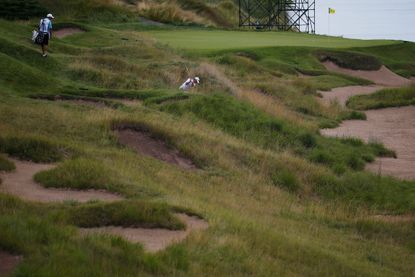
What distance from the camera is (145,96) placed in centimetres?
2019

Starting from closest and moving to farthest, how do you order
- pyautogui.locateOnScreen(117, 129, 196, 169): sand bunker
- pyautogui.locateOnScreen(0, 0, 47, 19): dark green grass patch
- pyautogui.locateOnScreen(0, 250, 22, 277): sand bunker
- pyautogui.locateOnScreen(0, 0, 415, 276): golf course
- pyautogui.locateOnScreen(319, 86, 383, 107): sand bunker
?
1. pyautogui.locateOnScreen(0, 250, 22, 277): sand bunker
2. pyautogui.locateOnScreen(0, 0, 415, 276): golf course
3. pyautogui.locateOnScreen(117, 129, 196, 169): sand bunker
4. pyautogui.locateOnScreen(319, 86, 383, 107): sand bunker
5. pyautogui.locateOnScreen(0, 0, 47, 19): dark green grass patch

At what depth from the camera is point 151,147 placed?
15.7 metres

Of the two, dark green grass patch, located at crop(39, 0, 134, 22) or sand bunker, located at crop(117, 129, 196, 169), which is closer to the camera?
sand bunker, located at crop(117, 129, 196, 169)

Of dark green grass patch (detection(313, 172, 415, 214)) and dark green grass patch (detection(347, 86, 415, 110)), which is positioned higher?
dark green grass patch (detection(347, 86, 415, 110))

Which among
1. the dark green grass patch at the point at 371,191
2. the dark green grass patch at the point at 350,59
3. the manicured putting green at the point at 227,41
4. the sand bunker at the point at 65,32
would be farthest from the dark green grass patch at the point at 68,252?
the dark green grass patch at the point at 350,59

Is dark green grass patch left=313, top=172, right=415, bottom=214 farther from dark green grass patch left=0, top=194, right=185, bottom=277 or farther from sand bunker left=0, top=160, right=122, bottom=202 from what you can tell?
dark green grass patch left=0, top=194, right=185, bottom=277

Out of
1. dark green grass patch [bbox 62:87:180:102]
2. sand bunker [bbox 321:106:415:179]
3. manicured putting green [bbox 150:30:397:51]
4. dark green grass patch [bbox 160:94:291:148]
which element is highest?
manicured putting green [bbox 150:30:397:51]

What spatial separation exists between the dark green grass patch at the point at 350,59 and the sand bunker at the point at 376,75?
0.74ft

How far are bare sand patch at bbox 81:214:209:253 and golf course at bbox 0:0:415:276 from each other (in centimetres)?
3

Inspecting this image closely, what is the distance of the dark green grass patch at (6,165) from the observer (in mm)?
11438

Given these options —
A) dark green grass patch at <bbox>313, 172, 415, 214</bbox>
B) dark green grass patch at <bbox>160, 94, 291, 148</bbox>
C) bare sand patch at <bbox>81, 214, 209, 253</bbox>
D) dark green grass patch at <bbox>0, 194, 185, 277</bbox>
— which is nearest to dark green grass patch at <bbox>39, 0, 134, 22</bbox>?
dark green grass patch at <bbox>160, 94, 291, 148</bbox>

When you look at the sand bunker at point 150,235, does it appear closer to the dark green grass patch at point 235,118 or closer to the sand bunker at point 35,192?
the sand bunker at point 35,192

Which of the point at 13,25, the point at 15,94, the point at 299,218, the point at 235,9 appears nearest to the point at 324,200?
the point at 299,218

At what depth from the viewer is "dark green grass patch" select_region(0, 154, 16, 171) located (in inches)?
450
